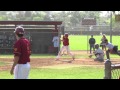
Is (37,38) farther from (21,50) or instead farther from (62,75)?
(21,50)

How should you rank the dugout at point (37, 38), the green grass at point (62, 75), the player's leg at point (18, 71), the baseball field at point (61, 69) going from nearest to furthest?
1. the player's leg at point (18, 71)
2. the green grass at point (62, 75)
3. the baseball field at point (61, 69)
4. the dugout at point (37, 38)

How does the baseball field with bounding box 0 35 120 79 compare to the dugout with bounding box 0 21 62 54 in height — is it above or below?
below

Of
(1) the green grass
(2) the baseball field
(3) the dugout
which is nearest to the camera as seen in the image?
(1) the green grass

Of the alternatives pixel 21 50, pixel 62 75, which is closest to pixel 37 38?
pixel 62 75

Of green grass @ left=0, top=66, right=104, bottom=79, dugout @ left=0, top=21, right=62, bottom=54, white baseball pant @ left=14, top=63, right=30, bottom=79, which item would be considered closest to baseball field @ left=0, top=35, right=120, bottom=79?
green grass @ left=0, top=66, right=104, bottom=79

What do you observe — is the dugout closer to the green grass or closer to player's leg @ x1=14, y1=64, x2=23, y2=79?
the green grass

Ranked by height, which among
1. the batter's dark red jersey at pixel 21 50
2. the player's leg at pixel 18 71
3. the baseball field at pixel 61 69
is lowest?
the baseball field at pixel 61 69

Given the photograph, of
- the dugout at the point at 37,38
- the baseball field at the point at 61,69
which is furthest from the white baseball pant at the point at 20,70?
the dugout at the point at 37,38

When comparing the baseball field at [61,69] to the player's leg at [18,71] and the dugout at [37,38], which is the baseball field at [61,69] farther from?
the dugout at [37,38]

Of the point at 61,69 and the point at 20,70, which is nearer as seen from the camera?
the point at 20,70

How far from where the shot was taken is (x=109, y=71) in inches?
318
